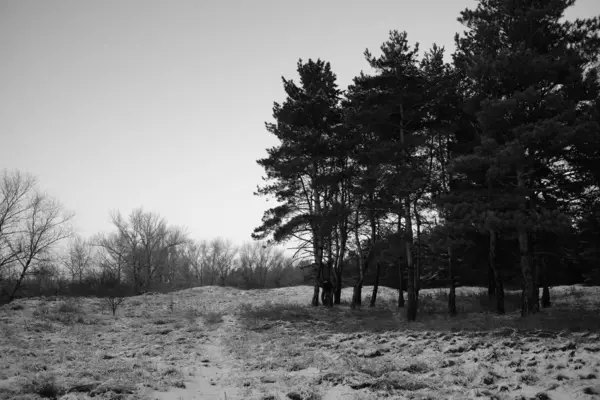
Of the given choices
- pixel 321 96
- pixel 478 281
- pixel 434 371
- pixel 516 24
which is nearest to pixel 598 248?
pixel 516 24

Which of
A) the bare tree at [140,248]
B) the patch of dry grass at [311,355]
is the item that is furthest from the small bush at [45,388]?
the bare tree at [140,248]

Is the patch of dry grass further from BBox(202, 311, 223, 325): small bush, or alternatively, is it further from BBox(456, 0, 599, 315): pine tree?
BBox(456, 0, 599, 315): pine tree

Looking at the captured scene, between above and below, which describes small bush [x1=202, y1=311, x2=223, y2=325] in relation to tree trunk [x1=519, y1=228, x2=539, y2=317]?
below

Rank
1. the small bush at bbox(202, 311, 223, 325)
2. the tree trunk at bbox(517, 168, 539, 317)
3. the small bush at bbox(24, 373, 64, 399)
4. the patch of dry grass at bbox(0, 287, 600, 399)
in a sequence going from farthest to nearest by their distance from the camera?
the small bush at bbox(202, 311, 223, 325), the tree trunk at bbox(517, 168, 539, 317), the patch of dry grass at bbox(0, 287, 600, 399), the small bush at bbox(24, 373, 64, 399)

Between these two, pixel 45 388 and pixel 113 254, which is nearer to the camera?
pixel 45 388

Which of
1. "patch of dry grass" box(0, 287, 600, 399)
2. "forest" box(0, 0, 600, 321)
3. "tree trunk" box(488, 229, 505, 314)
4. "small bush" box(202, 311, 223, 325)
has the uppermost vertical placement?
"forest" box(0, 0, 600, 321)

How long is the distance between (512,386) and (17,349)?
1216 cm

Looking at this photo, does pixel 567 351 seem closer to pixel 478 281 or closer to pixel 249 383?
pixel 249 383

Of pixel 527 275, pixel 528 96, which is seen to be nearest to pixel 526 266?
pixel 527 275

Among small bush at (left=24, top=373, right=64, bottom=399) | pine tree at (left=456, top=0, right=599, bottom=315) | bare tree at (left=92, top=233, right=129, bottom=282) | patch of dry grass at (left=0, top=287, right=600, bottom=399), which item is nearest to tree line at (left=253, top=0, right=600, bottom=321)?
pine tree at (left=456, top=0, right=599, bottom=315)

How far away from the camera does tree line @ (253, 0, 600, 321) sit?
11062 mm

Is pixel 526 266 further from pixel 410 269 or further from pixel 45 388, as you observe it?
pixel 45 388

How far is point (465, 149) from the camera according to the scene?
15.5m

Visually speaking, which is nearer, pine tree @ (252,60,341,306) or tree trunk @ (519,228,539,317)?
tree trunk @ (519,228,539,317)
